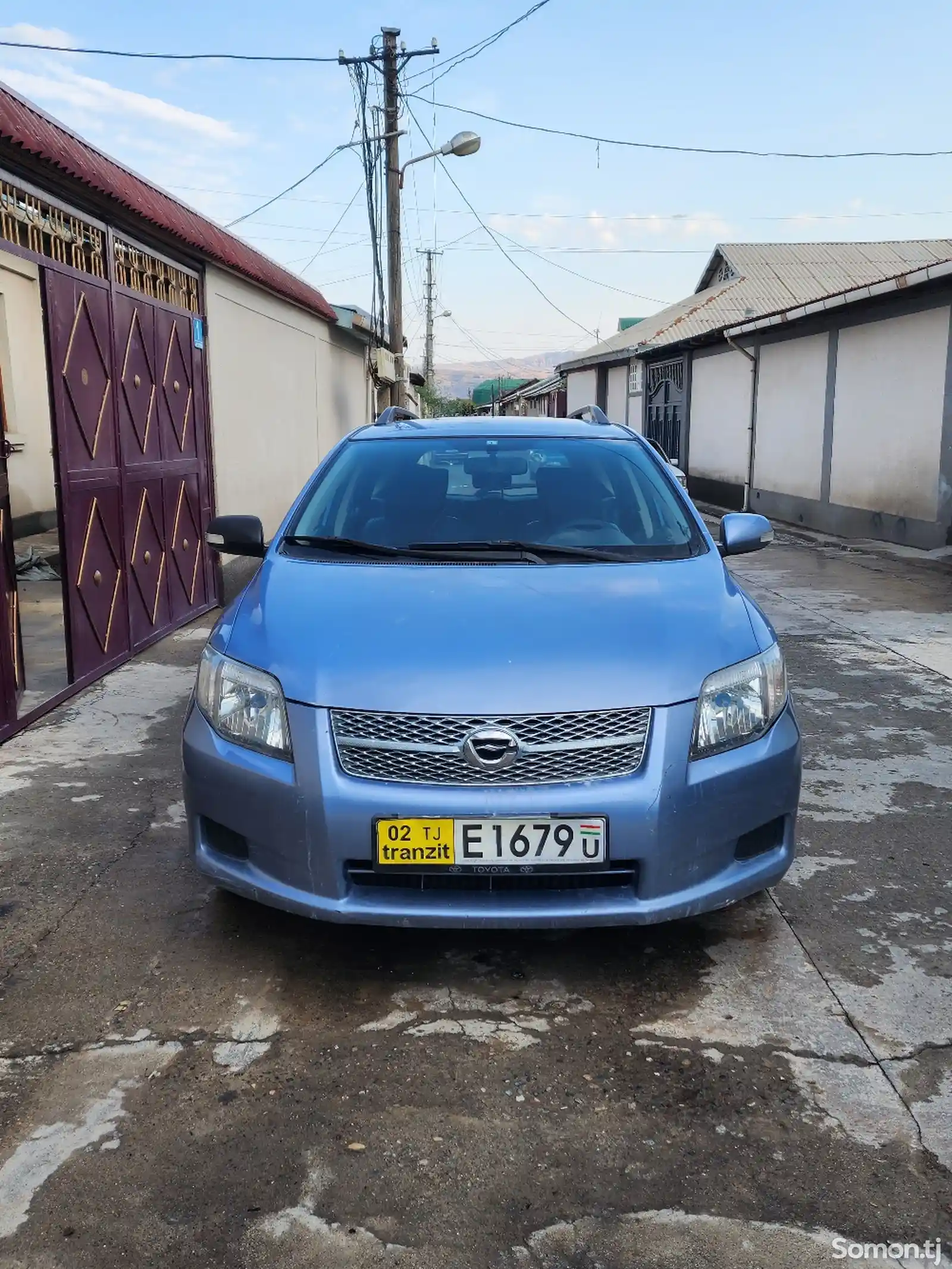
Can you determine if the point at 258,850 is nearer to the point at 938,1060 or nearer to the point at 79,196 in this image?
the point at 938,1060

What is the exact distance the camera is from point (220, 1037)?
2662 mm

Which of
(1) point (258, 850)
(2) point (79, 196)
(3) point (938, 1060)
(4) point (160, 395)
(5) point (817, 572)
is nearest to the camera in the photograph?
(3) point (938, 1060)

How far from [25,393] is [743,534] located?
11.0 metres

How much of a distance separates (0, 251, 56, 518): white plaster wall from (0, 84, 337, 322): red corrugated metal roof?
3226 millimetres

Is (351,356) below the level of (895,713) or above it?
above

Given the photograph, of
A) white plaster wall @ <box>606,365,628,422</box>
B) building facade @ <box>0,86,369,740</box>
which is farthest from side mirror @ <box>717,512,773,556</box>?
white plaster wall @ <box>606,365,628,422</box>

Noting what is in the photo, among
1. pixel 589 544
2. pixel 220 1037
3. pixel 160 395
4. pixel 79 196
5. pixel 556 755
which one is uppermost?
pixel 79 196

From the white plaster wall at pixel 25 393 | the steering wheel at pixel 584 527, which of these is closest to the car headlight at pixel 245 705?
the steering wheel at pixel 584 527

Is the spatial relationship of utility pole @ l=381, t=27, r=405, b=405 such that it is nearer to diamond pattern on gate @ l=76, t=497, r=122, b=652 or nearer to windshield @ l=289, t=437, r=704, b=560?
diamond pattern on gate @ l=76, t=497, r=122, b=652

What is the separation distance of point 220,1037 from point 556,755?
1.11 m

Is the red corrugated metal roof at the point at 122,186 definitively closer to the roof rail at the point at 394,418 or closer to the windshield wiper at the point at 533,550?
the roof rail at the point at 394,418

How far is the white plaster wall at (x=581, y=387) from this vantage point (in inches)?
1339

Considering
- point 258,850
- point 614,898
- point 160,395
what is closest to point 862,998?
point 614,898

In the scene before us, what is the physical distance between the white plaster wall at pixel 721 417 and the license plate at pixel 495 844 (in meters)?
17.2
